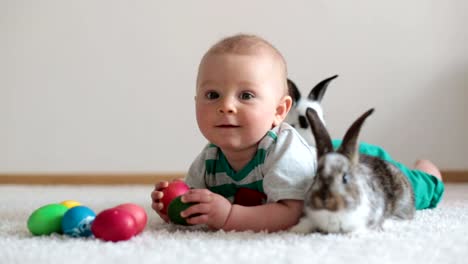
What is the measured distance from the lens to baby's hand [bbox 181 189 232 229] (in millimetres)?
1023

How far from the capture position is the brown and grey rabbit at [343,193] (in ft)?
3.06

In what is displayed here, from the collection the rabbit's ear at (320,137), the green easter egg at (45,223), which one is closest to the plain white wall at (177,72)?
the rabbit's ear at (320,137)

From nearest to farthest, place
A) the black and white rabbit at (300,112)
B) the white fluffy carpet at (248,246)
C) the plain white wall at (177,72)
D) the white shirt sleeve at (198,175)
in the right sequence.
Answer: the white fluffy carpet at (248,246)
the white shirt sleeve at (198,175)
the black and white rabbit at (300,112)
the plain white wall at (177,72)

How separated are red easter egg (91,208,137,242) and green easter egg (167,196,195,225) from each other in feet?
0.39

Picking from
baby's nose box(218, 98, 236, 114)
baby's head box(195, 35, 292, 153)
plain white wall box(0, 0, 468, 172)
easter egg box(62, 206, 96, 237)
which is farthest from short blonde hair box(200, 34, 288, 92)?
plain white wall box(0, 0, 468, 172)

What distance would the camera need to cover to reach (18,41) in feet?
8.50

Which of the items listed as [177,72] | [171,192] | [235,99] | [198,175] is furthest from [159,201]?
[177,72]

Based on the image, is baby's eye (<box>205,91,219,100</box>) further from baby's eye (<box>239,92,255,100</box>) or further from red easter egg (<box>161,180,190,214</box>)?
red easter egg (<box>161,180,190,214</box>)

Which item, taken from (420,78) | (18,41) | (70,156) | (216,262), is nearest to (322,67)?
(420,78)

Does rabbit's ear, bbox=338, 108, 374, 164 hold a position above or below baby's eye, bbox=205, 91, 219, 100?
below

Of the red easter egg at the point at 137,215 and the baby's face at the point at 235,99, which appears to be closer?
the red easter egg at the point at 137,215

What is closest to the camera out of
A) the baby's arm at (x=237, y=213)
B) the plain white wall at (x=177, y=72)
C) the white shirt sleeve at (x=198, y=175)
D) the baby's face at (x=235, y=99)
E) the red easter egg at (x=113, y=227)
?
the red easter egg at (x=113, y=227)

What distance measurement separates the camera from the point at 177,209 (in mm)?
1051

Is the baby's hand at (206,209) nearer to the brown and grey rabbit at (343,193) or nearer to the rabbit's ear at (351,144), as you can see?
the brown and grey rabbit at (343,193)
